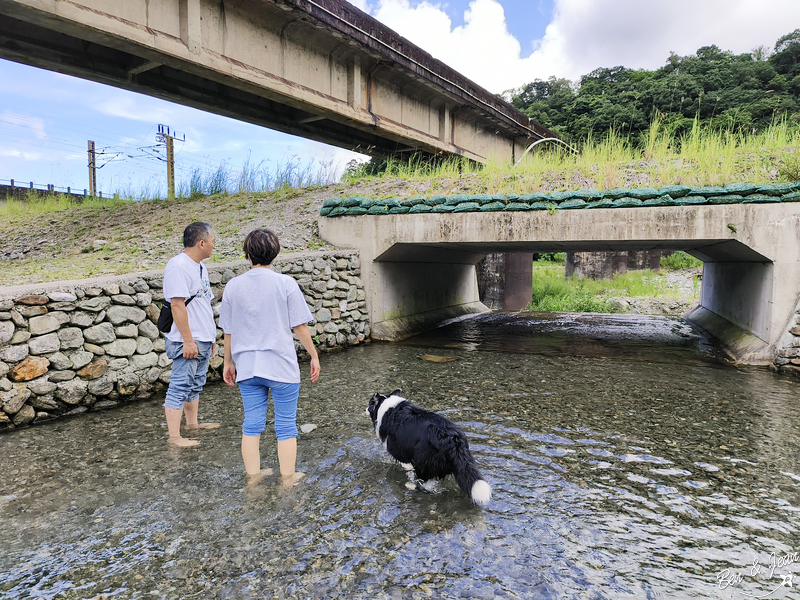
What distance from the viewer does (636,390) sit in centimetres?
625

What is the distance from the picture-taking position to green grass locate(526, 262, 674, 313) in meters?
17.6

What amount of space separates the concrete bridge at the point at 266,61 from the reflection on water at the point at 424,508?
263 inches

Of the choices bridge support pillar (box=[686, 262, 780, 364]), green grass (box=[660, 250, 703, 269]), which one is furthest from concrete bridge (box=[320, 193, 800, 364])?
green grass (box=[660, 250, 703, 269])

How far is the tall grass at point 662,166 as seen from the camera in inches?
338

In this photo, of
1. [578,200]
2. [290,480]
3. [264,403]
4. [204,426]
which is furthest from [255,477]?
[578,200]

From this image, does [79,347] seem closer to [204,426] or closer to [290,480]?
[204,426]

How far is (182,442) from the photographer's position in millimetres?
4309

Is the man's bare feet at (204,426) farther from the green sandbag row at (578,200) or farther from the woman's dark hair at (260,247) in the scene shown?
the green sandbag row at (578,200)

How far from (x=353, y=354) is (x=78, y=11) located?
708 centimetres

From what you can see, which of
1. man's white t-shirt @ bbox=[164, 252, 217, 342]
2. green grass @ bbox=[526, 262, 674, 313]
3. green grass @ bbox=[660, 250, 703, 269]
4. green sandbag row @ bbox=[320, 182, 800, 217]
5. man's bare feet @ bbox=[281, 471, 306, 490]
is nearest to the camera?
man's bare feet @ bbox=[281, 471, 306, 490]

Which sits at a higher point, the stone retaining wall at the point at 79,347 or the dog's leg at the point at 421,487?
the stone retaining wall at the point at 79,347

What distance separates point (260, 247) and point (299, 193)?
10.3 metres

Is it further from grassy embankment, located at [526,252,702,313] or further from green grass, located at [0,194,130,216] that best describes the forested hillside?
green grass, located at [0,194,130,216]

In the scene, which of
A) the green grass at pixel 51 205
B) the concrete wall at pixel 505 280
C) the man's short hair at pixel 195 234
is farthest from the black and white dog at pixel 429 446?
the concrete wall at pixel 505 280
